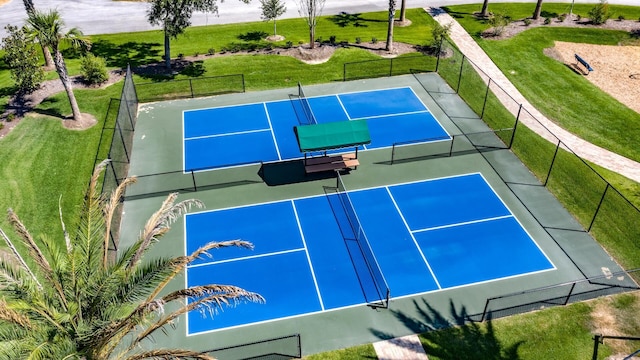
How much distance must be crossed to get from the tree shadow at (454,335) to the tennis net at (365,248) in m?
0.93

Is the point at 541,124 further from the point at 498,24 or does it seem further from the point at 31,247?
the point at 31,247

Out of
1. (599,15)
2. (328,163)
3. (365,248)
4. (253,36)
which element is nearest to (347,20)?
(253,36)

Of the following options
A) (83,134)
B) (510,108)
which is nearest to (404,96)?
(510,108)

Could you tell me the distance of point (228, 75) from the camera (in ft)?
110

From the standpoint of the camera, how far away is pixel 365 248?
21375mm

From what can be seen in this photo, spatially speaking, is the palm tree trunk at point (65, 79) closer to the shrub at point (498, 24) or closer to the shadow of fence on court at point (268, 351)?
the shadow of fence on court at point (268, 351)

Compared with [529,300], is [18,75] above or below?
above

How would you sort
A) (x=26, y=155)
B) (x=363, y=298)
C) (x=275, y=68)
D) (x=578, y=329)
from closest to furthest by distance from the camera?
(x=578, y=329) → (x=363, y=298) → (x=26, y=155) → (x=275, y=68)

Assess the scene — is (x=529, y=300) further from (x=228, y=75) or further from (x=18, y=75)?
(x=18, y=75)

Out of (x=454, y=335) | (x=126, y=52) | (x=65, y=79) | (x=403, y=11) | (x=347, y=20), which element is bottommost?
(x=454, y=335)

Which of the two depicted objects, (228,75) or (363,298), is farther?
(228,75)

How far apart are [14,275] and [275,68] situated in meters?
26.0

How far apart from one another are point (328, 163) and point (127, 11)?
98.6 feet

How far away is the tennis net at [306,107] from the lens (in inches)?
1156
